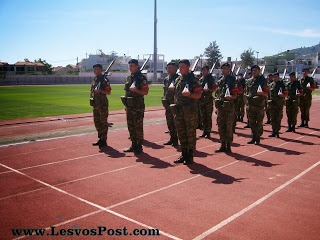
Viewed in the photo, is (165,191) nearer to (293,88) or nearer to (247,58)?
(293,88)

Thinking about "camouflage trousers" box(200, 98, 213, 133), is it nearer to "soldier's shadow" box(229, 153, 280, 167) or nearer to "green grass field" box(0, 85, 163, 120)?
"soldier's shadow" box(229, 153, 280, 167)

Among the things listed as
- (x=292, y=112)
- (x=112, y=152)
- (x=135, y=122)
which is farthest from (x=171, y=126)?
(x=292, y=112)

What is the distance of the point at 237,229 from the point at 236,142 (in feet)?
19.2

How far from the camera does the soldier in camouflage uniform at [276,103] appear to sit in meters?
10.2

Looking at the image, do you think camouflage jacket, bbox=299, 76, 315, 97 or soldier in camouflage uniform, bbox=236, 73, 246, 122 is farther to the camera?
camouflage jacket, bbox=299, 76, 315, 97

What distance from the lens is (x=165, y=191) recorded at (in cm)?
514

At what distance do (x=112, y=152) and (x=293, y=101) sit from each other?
7370 millimetres

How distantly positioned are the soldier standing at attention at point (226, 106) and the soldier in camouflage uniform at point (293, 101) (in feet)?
14.6

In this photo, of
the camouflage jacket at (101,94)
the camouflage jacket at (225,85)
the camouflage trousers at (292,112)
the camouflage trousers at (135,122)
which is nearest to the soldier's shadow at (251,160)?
the camouflage jacket at (225,85)

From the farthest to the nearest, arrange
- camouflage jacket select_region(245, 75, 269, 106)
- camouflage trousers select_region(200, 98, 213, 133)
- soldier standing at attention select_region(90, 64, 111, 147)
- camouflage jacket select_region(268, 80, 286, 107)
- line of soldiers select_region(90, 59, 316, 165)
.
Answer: camouflage jacket select_region(268, 80, 286, 107) → camouflage trousers select_region(200, 98, 213, 133) → camouflage jacket select_region(245, 75, 269, 106) → soldier standing at attention select_region(90, 64, 111, 147) → line of soldiers select_region(90, 59, 316, 165)

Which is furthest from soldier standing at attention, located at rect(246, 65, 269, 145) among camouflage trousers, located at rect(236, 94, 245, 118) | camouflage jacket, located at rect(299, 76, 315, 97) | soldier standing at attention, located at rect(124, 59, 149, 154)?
camouflage jacket, located at rect(299, 76, 315, 97)

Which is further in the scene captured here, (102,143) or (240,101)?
(240,101)

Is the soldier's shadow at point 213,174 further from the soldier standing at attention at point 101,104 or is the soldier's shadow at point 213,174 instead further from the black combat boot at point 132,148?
the soldier standing at attention at point 101,104

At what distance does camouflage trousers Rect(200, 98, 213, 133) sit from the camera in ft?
32.8
